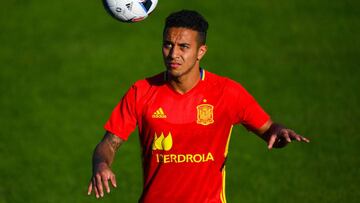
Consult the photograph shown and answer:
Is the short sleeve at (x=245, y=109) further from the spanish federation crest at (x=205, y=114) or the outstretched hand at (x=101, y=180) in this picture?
the outstretched hand at (x=101, y=180)

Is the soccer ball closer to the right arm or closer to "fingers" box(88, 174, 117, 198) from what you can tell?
the right arm

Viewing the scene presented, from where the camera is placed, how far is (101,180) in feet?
29.0

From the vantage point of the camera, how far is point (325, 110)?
18547 millimetres

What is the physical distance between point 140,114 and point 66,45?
12.9 meters

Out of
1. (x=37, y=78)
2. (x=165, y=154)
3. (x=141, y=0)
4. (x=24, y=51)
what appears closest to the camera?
(x=165, y=154)

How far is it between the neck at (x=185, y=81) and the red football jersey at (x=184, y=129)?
1.8 inches

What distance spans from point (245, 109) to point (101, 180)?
2.02m

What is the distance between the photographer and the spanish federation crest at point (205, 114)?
9.96 m

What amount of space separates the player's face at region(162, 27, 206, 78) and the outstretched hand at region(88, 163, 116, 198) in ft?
4.66

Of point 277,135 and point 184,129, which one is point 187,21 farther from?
point 277,135

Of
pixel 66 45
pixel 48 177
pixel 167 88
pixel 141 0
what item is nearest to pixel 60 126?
pixel 48 177

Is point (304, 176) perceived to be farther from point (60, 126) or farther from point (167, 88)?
point (167, 88)

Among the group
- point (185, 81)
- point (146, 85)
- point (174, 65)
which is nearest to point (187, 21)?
point (174, 65)

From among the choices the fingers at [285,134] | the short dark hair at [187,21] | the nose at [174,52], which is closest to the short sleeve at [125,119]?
the nose at [174,52]
